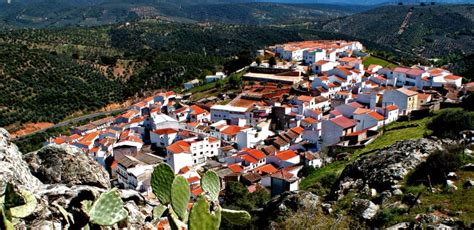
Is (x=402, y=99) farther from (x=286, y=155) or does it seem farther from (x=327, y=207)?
(x=327, y=207)

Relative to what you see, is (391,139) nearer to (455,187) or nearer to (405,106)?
(405,106)

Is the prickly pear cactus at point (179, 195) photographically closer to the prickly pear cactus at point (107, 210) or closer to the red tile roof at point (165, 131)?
the prickly pear cactus at point (107, 210)

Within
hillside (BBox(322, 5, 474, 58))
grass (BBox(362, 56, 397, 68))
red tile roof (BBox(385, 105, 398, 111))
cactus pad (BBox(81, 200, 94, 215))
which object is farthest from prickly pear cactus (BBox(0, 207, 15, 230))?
hillside (BBox(322, 5, 474, 58))

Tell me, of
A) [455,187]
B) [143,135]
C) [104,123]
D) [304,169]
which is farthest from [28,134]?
[455,187]

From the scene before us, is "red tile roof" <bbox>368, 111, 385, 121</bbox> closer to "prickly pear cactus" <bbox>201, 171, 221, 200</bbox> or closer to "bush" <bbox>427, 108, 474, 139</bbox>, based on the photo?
"bush" <bbox>427, 108, 474, 139</bbox>

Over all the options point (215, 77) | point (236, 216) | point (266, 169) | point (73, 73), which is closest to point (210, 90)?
point (215, 77)

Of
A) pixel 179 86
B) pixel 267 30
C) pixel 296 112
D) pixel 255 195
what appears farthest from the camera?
pixel 267 30

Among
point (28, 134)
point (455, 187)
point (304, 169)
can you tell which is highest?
point (455, 187)

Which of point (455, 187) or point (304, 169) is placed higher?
point (455, 187)
